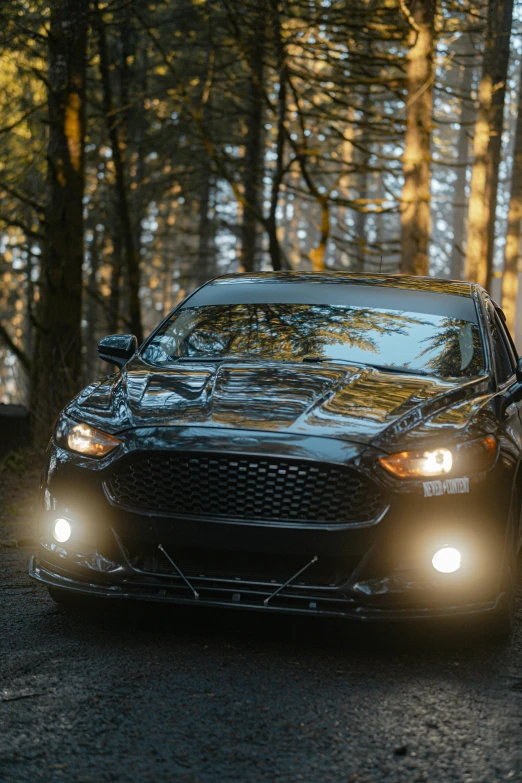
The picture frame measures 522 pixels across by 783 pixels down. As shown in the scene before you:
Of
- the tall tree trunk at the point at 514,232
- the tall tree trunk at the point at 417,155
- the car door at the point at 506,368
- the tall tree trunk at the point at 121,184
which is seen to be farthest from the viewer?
the tall tree trunk at the point at 514,232

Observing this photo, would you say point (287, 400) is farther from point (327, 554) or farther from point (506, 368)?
point (506, 368)

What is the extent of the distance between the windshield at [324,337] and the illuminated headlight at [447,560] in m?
1.31

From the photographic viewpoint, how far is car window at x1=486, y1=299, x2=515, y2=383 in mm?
6070

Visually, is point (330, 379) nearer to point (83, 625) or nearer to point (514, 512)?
point (514, 512)

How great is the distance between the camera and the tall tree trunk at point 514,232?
27750mm

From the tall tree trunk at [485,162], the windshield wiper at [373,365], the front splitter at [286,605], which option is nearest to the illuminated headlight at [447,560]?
the front splitter at [286,605]

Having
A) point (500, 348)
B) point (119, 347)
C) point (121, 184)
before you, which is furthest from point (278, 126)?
point (119, 347)

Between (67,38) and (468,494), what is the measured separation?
9299 mm

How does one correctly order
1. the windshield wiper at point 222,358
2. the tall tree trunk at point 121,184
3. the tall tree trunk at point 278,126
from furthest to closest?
the tall tree trunk at point 121,184 < the tall tree trunk at point 278,126 < the windshield wiper at point 222,358

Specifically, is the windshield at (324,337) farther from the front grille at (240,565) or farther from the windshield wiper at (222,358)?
the front grille at (240,565)

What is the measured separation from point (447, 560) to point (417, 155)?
38.2 ft

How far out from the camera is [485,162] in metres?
22.5

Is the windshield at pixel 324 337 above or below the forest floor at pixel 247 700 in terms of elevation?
above

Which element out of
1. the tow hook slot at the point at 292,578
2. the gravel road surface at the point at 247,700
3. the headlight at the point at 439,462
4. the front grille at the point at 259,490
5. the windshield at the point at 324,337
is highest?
the windshield at the point at 324,337
